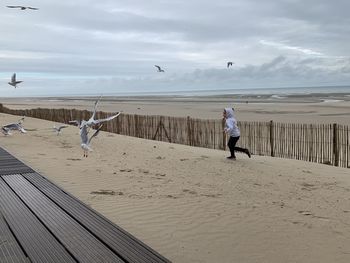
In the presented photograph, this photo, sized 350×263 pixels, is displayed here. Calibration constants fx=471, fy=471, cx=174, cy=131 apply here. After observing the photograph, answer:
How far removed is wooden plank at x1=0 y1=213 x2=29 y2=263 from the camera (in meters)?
2.97

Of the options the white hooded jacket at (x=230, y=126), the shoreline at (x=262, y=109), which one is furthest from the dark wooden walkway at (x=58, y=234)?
the shoreline at (x=262, y=109)

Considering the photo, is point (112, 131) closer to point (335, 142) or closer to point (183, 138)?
point (183, 138)

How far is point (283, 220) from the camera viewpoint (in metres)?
5.37

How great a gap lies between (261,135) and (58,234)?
10677 mm

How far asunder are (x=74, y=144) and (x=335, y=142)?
6.67 m

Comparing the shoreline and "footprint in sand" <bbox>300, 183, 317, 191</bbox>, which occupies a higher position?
the shoreline

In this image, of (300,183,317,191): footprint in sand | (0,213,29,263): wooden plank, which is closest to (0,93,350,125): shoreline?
(300,183,317,191): footprint in sand

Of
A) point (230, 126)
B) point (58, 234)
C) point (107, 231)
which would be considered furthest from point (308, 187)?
point (58, 234)

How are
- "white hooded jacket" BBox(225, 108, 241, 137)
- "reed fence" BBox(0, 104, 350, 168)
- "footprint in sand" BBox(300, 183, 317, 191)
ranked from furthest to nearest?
"reed fence" BBox(0, 104, 350, 168) < "white hooded jacket" BBox(225, 108, 241, 137) < "footprint in sand" BBox(300, 183, 317, 191)

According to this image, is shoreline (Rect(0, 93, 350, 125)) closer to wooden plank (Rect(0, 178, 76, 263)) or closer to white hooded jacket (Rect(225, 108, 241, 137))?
white hooded jacket (Rect(225, 108, 241, 137))

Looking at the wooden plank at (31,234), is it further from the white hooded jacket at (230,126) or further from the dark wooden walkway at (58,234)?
the white hooded jacket at (230,126)

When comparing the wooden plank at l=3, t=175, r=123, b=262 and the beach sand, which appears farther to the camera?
the beach sand

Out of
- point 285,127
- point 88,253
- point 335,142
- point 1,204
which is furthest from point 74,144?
point 88,253

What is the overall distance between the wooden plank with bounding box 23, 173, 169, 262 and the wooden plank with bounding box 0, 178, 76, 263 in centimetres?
31
